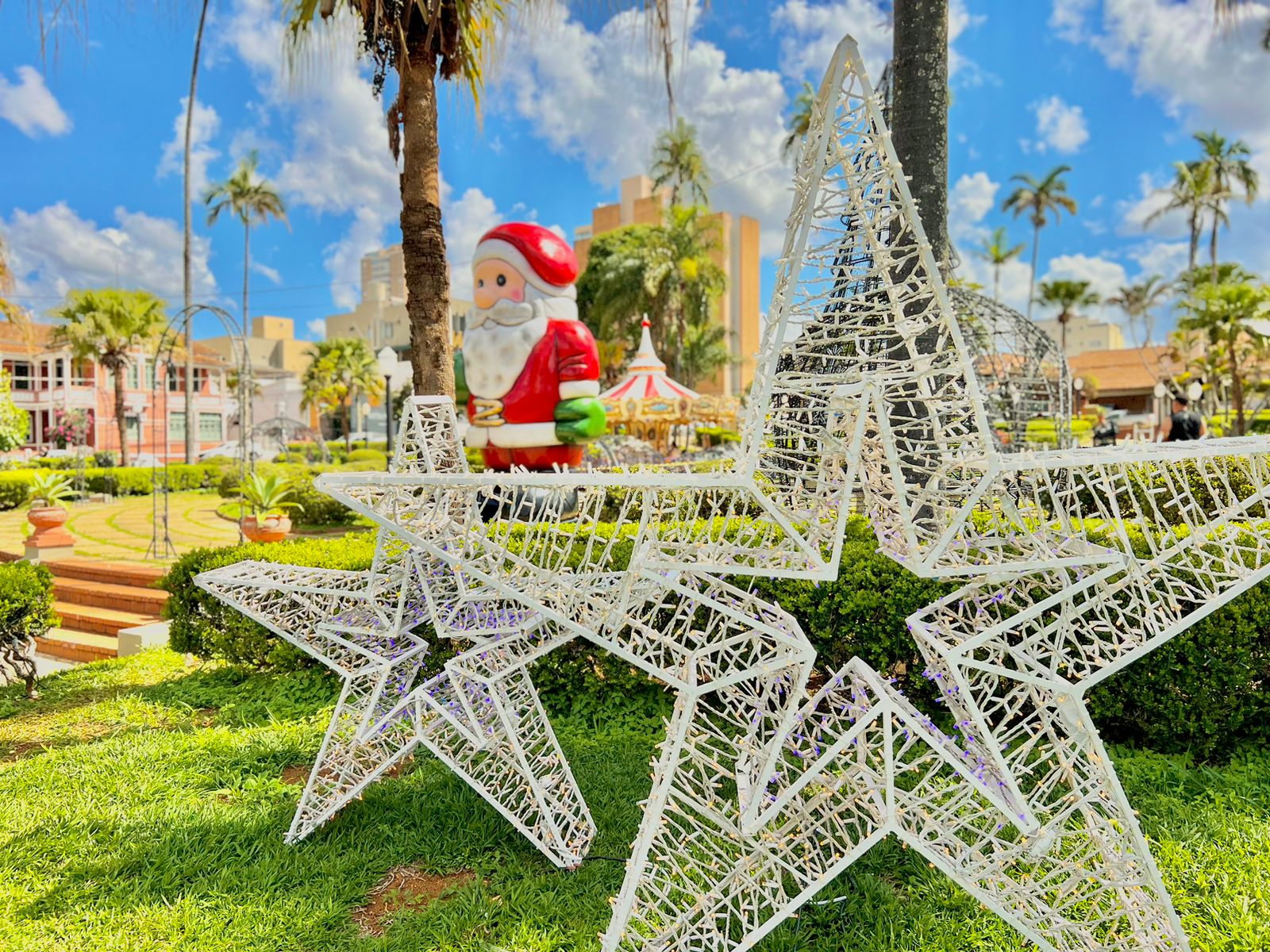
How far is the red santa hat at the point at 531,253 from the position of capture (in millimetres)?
8164

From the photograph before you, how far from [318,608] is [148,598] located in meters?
6.11

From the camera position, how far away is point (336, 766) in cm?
334

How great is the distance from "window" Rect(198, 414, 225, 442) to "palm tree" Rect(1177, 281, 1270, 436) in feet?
152

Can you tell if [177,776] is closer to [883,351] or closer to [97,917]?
[97,917]

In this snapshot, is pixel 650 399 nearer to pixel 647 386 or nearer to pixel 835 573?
pixel 647 386

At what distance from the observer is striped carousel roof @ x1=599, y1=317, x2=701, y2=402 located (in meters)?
17.0

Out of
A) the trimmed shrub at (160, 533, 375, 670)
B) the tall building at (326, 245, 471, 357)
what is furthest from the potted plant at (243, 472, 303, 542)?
the tall building at (326, 245, 471, 357)

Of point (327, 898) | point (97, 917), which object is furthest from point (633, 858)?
point (97, 917)

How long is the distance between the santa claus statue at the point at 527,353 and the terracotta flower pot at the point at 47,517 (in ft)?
21.6

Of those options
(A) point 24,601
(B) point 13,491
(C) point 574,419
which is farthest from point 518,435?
(B) point 13,491

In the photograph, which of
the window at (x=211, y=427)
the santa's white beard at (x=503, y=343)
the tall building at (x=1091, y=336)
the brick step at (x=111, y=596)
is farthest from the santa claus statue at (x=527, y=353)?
the tall building at (x=1091, y=336)

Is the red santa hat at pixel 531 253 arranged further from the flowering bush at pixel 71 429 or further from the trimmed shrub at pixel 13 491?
the flowering bush at pixel 71 429

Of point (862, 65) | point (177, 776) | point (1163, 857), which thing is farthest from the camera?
point (177, 776)

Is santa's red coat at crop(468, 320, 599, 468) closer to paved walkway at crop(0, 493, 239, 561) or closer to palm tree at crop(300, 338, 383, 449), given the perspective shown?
paved walkway at crop(0, 493, 239, 561)
